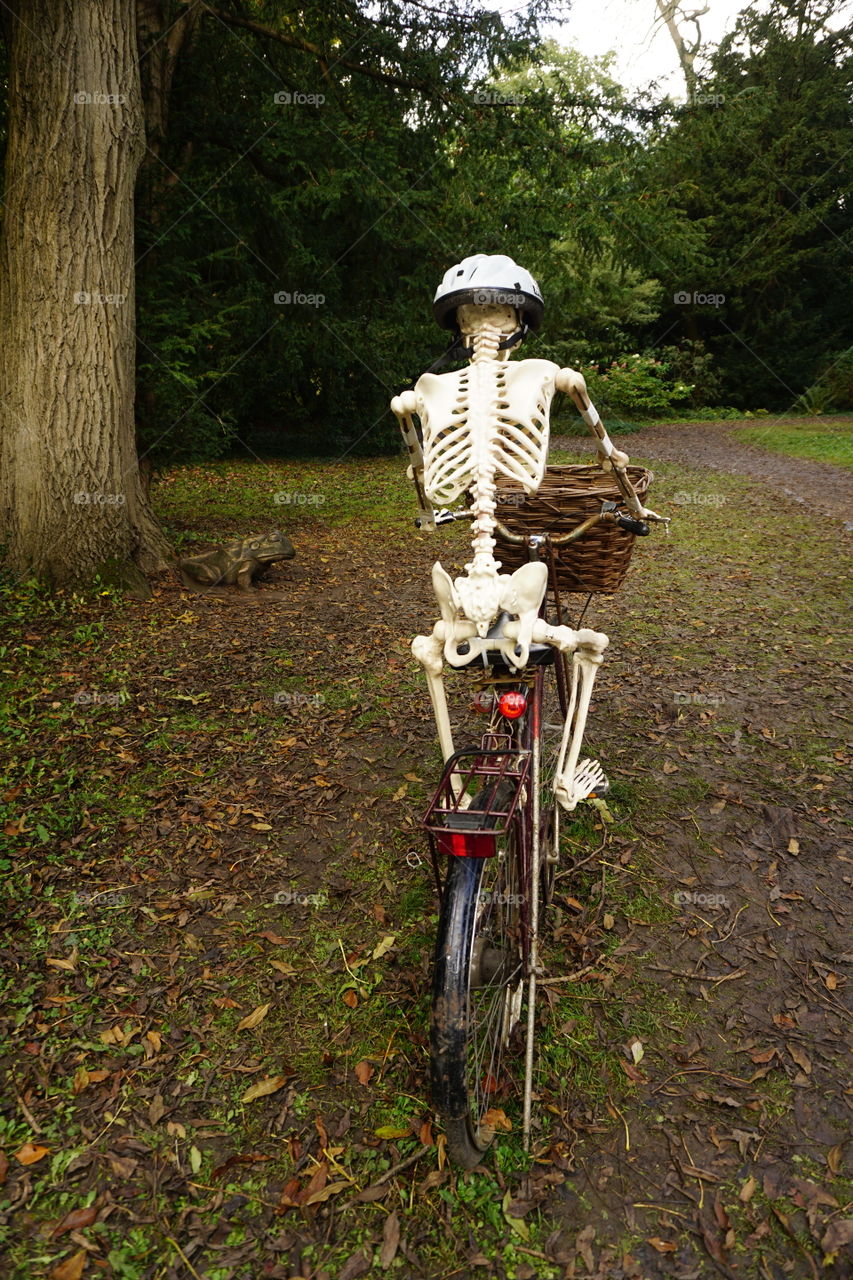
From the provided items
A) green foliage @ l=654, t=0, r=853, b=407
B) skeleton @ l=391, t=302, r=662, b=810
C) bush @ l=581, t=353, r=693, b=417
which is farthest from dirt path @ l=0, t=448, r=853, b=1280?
green foliage @ l=654, t=0, r=853, b=407

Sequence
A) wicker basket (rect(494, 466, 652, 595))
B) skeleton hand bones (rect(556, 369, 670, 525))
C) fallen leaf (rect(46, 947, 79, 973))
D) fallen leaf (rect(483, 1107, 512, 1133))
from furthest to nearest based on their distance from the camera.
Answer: fallen leaf (rect(46, 947, 79, 973)) < wicker basket (rect(494, 466, 652, 595)) < fallen leaf (rect(483, 1107, 512, 1133)) < skeleton hand bones (rect(556, 369, 670, 525))

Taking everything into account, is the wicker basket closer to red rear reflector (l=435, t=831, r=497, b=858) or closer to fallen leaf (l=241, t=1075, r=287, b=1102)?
red rear reflector (l=435, t=831, r=497, b=858)

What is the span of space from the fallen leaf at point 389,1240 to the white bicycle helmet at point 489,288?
2536 mm

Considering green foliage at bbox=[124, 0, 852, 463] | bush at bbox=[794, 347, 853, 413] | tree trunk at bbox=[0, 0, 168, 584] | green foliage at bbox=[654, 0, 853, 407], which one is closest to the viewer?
tree trunk at bbox=[0, 0, 168, 584]

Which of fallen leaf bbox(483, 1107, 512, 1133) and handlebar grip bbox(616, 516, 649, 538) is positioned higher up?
handlebar grip bbox(616, 516, 649, 538)

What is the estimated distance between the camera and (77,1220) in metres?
2.20

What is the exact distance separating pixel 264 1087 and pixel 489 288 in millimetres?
2526

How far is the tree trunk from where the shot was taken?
5754 mm

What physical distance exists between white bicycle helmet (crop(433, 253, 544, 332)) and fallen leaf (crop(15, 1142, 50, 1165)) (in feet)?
8.86

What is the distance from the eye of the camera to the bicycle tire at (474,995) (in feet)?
6.87

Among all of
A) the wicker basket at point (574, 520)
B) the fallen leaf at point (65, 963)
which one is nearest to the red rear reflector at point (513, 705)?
the wicker basket at point (574, 520)

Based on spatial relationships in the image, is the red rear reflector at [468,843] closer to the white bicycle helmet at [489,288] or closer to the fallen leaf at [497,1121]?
the fallen leaf at [497,1121]

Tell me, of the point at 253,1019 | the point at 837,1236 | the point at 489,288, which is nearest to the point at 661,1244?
the point at 837,1236

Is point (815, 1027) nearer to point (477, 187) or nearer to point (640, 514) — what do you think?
point (640, 514)
